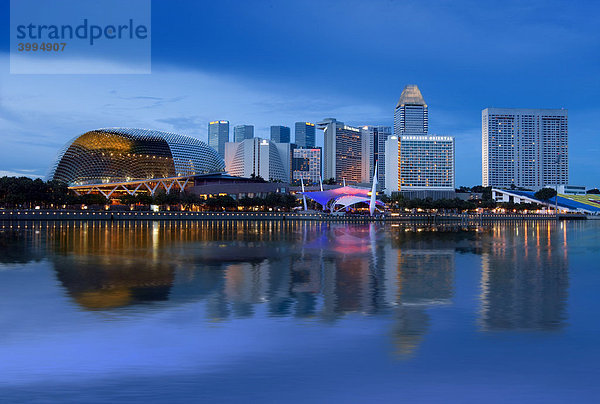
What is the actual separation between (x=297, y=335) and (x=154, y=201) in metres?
98.3

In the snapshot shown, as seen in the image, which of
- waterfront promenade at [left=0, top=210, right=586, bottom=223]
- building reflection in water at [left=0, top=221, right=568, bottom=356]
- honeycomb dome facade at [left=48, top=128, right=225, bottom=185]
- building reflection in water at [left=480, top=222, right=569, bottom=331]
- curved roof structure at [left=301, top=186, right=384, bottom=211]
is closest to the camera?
building reflection in water at [left=480, top=222, right=569, bottom=331]

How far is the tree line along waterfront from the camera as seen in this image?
87.0 metres

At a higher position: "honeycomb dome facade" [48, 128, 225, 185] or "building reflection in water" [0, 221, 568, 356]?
"honeycomb dome facade" [48, 128, 225, 185]

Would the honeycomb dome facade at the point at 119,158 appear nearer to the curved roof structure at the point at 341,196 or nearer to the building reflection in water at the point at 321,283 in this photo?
the curved roof structure at the point at 341,196

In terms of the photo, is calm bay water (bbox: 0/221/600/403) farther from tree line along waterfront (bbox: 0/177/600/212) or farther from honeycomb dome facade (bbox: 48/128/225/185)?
honeycomb dome facade (bbox: 48/128/225/185)

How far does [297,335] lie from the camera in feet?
34.0

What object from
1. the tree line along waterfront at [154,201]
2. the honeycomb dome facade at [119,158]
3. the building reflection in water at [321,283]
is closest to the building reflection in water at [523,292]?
the building reflection in water at [321,283]

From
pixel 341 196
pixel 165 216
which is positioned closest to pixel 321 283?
pixel 165 216

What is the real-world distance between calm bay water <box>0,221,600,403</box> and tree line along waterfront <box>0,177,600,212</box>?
7550 cm

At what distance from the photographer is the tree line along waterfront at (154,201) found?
8700 cm

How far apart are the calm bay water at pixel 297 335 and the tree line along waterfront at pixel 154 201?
75.5 m

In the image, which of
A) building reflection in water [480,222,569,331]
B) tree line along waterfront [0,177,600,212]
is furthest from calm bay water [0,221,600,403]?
tree line along waterfront [0,177,600,212]

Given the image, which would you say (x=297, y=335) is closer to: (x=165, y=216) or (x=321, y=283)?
(x=321, y=283)

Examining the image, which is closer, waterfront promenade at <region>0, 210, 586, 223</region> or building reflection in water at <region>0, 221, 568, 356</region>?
building reflection in water at <region>0, 221, 568, 356</region>
